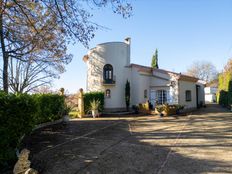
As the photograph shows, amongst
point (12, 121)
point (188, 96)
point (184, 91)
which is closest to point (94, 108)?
point (184, 91)

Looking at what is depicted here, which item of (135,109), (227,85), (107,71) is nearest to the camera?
(135,109)

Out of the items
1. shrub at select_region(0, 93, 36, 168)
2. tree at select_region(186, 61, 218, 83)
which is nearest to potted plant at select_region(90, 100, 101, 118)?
shrub at select_region(0, 93, 36, 168)

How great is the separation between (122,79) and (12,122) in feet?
57.0

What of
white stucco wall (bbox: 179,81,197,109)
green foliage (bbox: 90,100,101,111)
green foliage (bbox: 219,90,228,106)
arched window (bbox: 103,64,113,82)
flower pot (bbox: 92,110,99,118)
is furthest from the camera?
green foliage (bbox: 219,90,228,106)

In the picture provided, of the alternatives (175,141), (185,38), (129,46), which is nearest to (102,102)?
(129,46)

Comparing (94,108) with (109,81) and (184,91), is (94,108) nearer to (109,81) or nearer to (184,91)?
(109,81)

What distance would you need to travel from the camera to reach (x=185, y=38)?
18828mm

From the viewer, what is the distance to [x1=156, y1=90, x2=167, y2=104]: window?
79.6 ft

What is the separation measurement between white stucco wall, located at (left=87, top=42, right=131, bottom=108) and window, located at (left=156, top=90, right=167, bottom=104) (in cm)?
350

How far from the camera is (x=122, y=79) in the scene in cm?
2412

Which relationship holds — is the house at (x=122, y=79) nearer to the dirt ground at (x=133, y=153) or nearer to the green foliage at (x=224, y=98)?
the green foliage at (x=224, y=98)

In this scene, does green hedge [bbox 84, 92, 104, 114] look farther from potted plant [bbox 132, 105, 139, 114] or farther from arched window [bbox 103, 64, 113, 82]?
potted plant [bbox 132, 105, 139, 114]

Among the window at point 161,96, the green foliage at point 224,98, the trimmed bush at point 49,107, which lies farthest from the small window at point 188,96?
the trimmed bush at point 49,107

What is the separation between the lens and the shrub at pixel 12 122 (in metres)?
6.62
